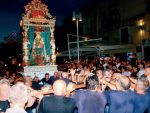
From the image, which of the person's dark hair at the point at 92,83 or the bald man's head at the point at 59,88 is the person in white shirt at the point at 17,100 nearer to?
the bald man's head at the point at 59,88

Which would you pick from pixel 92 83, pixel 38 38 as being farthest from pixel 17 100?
pixel 38 38

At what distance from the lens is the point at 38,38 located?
767 inches

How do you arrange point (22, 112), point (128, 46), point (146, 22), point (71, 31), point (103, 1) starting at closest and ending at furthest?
point (22, 112)
point (128, 46)
point (146, 22)
point (103, 1)
point (71, 31)

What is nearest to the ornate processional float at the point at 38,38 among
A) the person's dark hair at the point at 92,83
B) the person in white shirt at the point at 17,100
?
the person's dark hair at the point at 92,83

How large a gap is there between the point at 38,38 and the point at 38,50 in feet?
2.34

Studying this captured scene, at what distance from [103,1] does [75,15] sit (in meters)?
24.6

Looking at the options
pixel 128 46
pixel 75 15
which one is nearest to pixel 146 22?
pixel 128 46

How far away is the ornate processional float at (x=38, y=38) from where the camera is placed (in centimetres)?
1894

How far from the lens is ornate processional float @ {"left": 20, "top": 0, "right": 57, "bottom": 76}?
18938 millimetres

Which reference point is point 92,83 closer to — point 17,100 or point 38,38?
point 17,100

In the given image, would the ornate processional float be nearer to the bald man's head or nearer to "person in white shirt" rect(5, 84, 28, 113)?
the bald man's head

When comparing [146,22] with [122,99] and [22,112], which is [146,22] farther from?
[22,112]

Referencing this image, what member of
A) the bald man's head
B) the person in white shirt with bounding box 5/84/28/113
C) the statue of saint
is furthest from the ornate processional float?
the person in white shirt with bounding box 5/84/28/113

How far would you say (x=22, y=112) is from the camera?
13.5 ft
